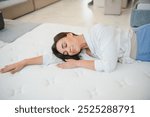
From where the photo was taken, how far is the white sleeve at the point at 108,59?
1196 millimetres

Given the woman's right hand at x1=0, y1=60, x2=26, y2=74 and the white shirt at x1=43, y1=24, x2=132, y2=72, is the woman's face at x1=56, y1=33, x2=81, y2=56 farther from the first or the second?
the woman's right hand at x1=0, y1=60, x2=26, y2=74

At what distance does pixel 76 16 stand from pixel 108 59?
2536 mm

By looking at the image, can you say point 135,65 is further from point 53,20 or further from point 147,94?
point 53,20

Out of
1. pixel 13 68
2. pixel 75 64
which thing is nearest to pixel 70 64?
pixel 75 64

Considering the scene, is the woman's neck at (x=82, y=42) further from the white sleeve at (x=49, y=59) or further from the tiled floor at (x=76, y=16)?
the tiled floor at (x=76, y=16)

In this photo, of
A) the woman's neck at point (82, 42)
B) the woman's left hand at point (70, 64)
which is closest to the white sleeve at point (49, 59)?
the woman's left hand at point (70, 64)

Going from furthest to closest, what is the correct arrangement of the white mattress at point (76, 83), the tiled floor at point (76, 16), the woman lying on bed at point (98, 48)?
1. the tiled floor at point (76, 16)
2. the woman lying on bed at point (98, 48)
3. the white mattress at point (76, 83)

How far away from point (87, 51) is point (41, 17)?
238cm

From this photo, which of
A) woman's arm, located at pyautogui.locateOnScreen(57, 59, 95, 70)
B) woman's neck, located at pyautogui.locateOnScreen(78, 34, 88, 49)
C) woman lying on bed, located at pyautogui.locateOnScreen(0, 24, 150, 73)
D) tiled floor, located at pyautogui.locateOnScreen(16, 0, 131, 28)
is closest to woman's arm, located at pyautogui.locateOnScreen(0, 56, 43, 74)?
woman lying on bed, located at pyautogui.locateOnScreen(0, 24, 150, 73)

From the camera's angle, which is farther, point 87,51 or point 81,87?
point 87,51

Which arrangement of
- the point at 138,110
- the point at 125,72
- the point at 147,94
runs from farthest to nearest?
1. the point at 125,72
2. the point at 147,94
3. the point at 138,110

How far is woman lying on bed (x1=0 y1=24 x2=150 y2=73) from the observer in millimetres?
1256

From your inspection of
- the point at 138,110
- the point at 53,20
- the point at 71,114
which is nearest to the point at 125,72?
the point at 138,110

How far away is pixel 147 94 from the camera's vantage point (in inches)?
43.4
